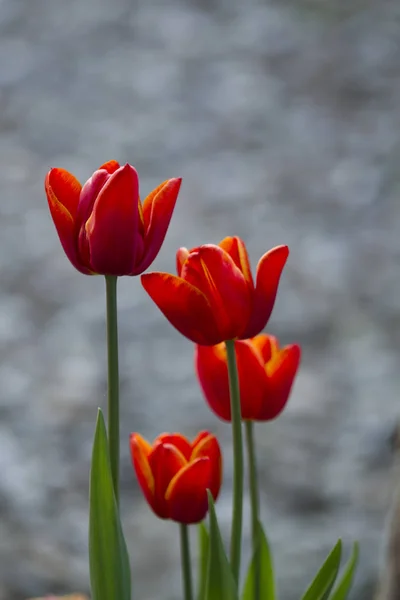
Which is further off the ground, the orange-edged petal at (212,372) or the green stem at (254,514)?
the orange-edged petal at (212,372)

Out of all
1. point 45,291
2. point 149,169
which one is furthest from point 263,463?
point 149,169

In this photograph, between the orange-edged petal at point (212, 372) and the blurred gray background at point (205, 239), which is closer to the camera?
the orange-edged petal at point (212, 372)

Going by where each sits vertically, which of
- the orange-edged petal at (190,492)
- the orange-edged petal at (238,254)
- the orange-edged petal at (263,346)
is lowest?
the orange-edged petal at (190,492)

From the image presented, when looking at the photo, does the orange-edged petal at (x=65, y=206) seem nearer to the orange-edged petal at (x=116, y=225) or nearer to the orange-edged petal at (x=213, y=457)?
the orange-edged petal at (x=116, y=225)

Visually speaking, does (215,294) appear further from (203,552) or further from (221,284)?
(203,552)

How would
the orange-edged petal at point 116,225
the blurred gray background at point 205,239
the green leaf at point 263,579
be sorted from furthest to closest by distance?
the blurred gray background at point 205,239 → the green leaf at point 263,579 → the orange-edged petal at point 116,225

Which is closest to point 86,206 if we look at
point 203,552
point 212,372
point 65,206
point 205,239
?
point 65,206

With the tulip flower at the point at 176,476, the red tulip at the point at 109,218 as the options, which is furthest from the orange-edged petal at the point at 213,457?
the red tulip at the point at 109,218
